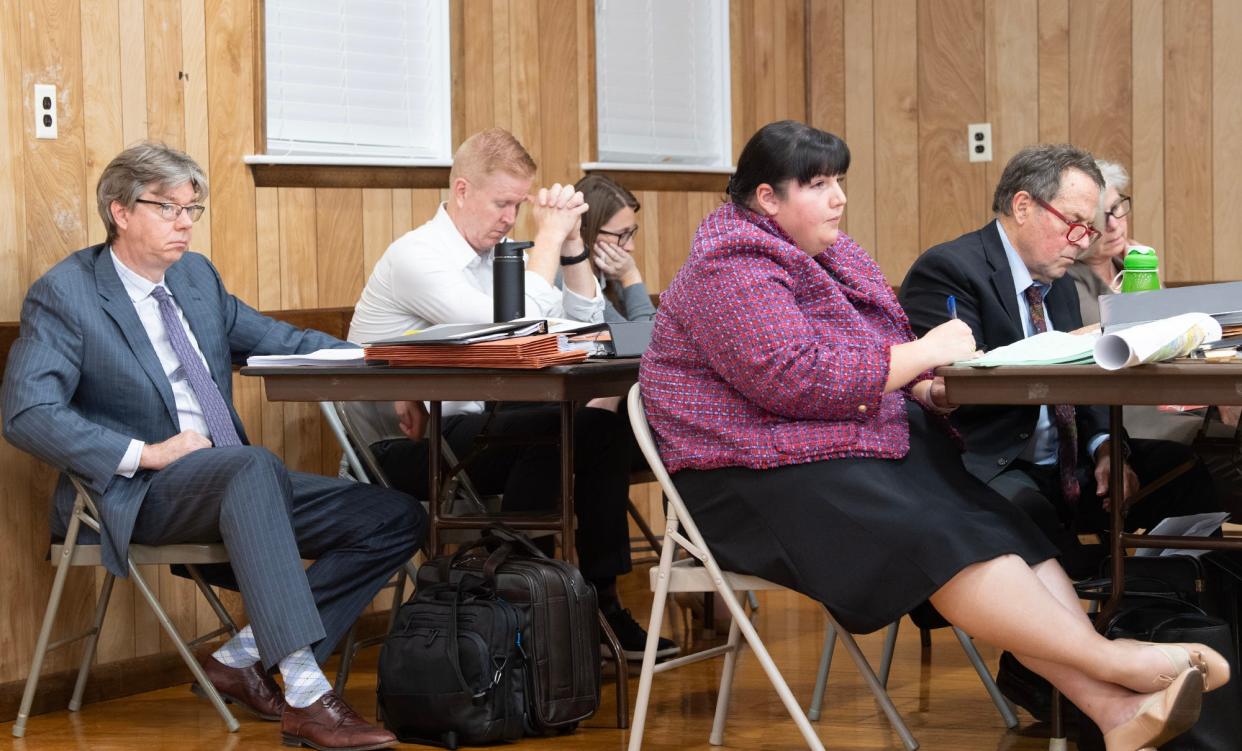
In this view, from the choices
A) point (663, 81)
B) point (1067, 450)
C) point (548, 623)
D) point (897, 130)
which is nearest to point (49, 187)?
point (548, 623)

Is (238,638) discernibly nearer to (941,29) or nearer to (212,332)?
(212,332)

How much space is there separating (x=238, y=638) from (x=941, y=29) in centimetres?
374

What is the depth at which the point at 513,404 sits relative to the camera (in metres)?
4.09

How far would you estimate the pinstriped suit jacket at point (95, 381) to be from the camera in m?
3.37

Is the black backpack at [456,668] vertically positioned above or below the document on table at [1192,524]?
below

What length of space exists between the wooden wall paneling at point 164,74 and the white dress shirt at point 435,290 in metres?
Result: 0.64

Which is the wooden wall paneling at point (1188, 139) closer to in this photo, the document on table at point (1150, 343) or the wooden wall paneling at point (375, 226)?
the wooden wall paneling at point (375, 226)

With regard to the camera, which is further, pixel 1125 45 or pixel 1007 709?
pixel 1125 45

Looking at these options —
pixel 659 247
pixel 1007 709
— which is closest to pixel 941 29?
Result: pixel 659 247

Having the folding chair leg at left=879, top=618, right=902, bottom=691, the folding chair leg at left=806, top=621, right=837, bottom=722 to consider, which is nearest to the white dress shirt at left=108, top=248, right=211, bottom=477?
the folding chair leg at left=806, top=621, right=837, bottom=722

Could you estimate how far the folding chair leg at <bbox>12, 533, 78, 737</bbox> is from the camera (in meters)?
3.48

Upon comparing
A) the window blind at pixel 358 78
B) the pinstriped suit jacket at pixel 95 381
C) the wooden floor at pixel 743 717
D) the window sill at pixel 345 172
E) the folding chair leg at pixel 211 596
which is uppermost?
the window blind at pixel 358 78

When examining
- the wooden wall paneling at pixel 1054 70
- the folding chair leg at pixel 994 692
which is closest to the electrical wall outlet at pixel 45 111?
the folding chair leg at pixel 994 692

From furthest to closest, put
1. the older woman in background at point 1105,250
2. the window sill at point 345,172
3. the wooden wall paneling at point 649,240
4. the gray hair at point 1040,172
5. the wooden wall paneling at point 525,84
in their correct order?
the wooden wall paneling at point 649,240
the wooden wall paneling at point 525,84
the window sill at point 345,172
the older woman in background at point 1105,250
the gray hair at point 1040,172
